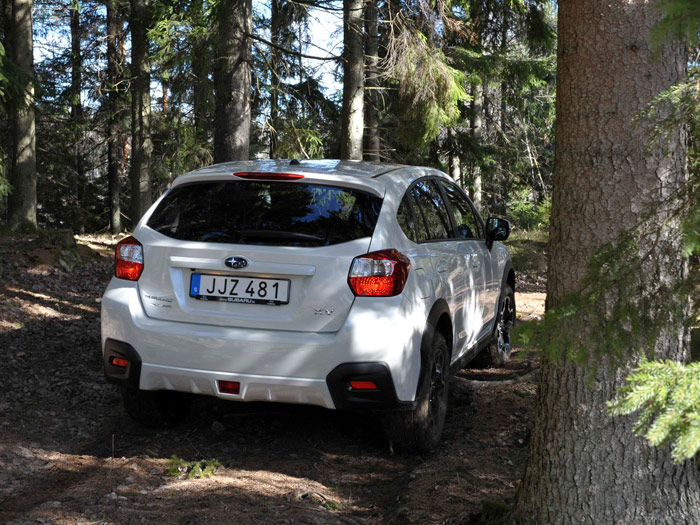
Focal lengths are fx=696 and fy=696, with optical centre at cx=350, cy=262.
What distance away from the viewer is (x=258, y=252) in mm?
4438

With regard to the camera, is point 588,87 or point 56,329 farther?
point 56,329

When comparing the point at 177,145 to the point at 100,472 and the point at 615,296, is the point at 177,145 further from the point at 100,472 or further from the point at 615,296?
the point at 615,296

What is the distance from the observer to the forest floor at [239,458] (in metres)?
3.92

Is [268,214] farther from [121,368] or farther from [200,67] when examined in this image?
[200,67]

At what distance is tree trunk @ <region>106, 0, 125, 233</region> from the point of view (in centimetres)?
2167

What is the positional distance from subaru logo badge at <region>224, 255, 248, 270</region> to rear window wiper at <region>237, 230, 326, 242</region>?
0.21m

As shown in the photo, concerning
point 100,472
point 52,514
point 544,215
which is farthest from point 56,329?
point 544,215

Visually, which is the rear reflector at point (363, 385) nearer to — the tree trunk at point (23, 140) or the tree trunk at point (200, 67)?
the tree trunk at point (200, 67)

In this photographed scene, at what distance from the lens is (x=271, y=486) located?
4293 mm

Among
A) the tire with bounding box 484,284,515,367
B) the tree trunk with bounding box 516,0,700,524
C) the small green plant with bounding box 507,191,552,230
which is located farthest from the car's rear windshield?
the small green plant with bounding box 507,191,552,230

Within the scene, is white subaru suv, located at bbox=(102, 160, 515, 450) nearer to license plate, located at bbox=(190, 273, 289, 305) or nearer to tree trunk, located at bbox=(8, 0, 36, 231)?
license plate, located at bbox=(190, 273, 289, 305)

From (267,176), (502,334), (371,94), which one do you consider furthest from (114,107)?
(267,176)

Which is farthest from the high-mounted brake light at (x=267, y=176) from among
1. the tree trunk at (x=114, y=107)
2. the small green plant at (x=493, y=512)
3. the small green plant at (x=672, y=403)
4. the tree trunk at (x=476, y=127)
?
the tree trunk at (x=476, y=127)

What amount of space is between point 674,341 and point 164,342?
303 centimetres
